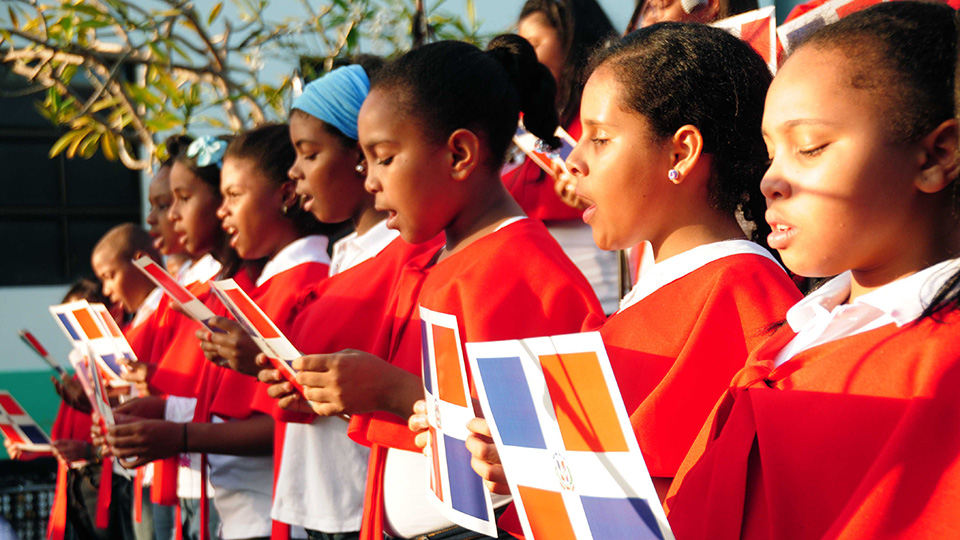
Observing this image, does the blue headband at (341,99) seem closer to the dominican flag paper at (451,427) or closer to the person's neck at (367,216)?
the person's neck at (367,216)

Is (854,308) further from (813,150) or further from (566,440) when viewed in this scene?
(566,440)

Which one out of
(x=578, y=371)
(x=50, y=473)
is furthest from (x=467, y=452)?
(x=50, y=473)

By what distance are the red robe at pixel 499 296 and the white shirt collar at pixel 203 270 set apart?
1686 mm

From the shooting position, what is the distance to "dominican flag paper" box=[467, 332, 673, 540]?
3.27ft

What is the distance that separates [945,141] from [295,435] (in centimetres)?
171

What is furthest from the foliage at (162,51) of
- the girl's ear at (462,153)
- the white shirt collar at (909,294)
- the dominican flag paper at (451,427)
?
the white shirt collar at (909,294)

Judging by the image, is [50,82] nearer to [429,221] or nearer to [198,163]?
[198,163]

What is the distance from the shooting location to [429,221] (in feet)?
6.63

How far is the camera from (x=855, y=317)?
43.4 inches

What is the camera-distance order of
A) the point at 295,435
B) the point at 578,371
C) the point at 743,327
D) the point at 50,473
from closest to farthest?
the point at 578,371 → the point at 743,327 → the point at 295,435 → the point at 50,473

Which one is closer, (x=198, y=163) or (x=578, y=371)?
(x=578, y=371)

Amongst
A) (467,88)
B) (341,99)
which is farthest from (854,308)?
(341,99)

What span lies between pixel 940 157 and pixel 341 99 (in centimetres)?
175

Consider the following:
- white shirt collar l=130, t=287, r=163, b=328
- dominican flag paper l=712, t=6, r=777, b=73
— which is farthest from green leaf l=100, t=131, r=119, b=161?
dominican flag paper l=712, t=6, r=777, b=73
